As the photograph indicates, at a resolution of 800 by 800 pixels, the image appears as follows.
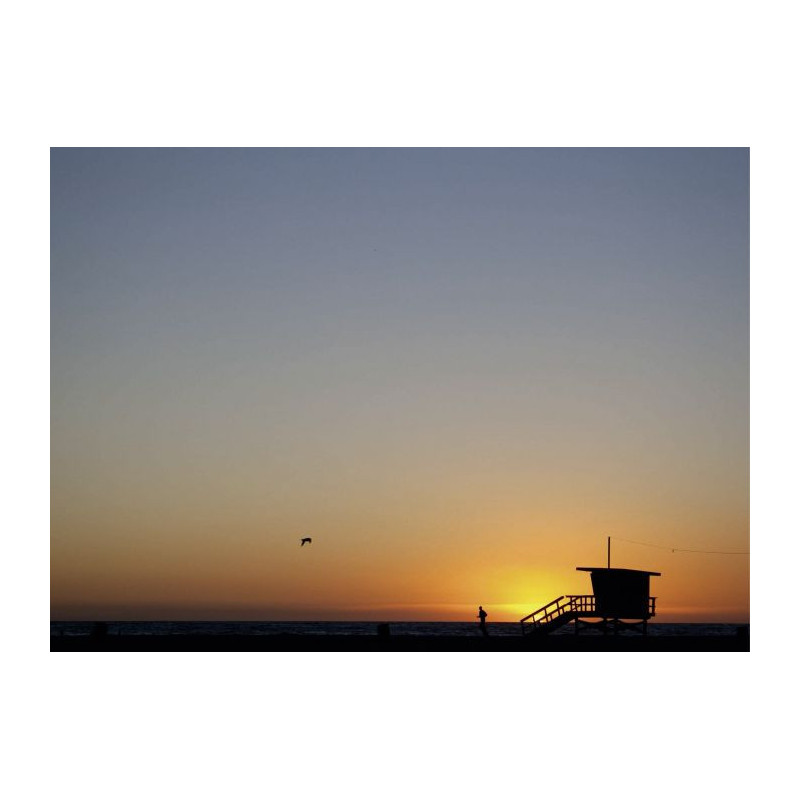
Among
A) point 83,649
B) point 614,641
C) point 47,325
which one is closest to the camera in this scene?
point 47,325

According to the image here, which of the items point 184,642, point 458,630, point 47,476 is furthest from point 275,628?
point 47,476

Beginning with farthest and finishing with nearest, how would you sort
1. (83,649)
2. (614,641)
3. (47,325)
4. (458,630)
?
(458,630) < (614,641) < (83,649) < (47,325)

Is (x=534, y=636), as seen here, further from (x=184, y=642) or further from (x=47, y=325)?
(x=47, y=325)

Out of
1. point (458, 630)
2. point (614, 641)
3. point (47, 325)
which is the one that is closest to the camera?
point (47, 325)

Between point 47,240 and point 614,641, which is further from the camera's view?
point 614,641

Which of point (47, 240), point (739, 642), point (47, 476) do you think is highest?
point (47, 240)

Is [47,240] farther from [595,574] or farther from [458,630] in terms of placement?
[458,630]

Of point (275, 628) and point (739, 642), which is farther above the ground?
point (739, 642)

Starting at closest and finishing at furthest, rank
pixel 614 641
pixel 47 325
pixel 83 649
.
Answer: pixel 47 325 → pixel 83 649 → pixel 614 641

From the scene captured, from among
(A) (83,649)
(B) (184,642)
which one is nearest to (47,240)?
(A) (83,649)
